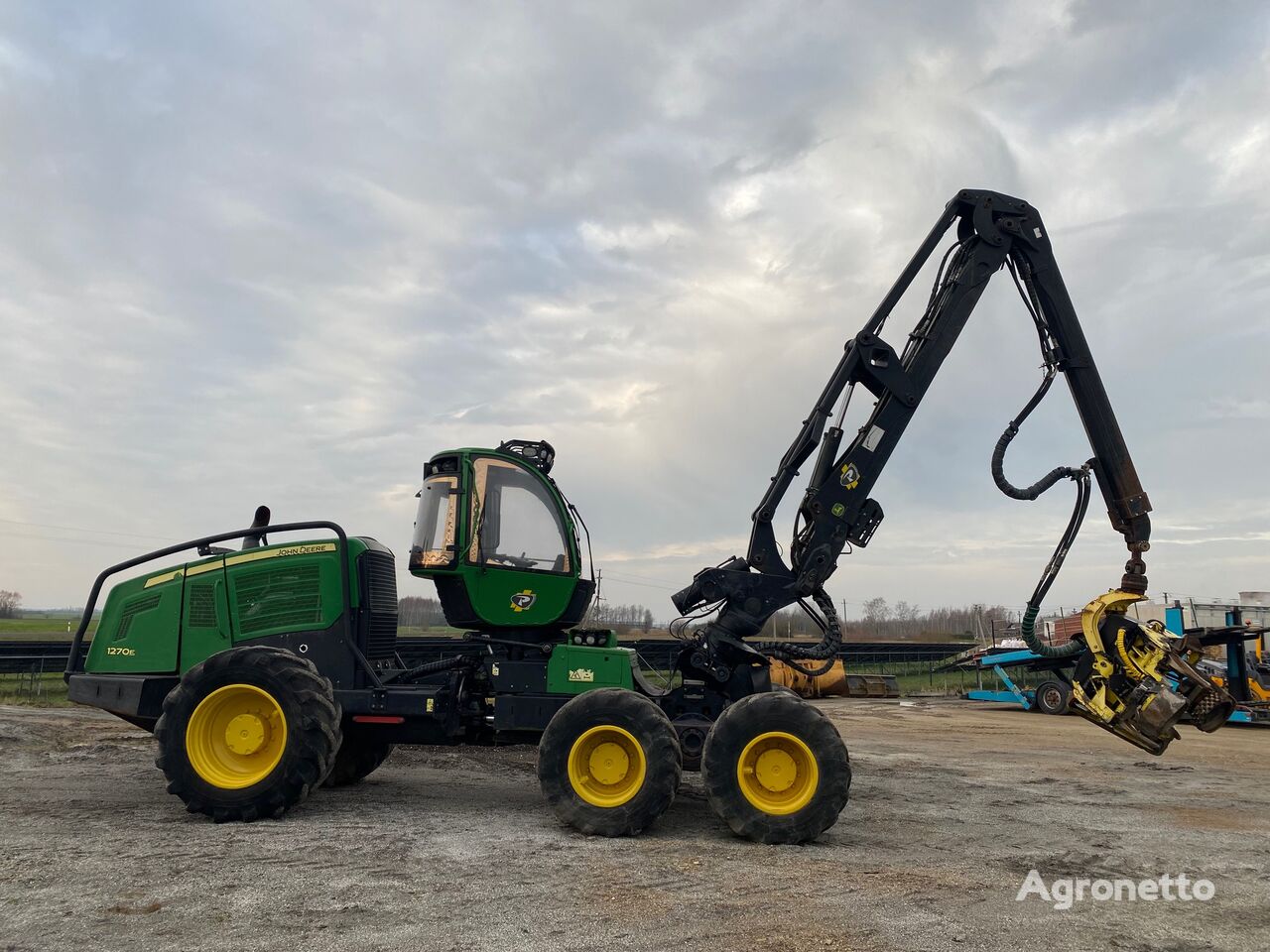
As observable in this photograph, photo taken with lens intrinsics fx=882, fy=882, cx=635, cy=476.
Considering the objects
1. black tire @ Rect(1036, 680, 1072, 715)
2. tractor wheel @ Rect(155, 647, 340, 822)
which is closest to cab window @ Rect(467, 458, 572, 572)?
tractor wheel @ Rect(155, 647, 340, 822)

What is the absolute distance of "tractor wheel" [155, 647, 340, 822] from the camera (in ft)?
22.9

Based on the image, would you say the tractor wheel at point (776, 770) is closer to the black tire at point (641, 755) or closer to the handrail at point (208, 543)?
the black tire at point (641, 755)

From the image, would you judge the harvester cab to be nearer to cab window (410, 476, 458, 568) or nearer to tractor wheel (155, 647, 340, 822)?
cab window (410, 476, 458, 568)

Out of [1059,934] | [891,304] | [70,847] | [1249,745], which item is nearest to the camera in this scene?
[1059,934]

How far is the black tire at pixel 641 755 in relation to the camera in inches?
266

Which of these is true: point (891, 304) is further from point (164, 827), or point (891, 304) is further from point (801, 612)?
point (164, 827)

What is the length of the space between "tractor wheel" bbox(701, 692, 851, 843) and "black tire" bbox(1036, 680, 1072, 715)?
15.4 metres

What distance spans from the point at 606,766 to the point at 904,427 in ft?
13.7

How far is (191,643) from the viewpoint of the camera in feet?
26.0

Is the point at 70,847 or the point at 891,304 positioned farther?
the point at 891,304

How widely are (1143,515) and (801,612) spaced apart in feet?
11.2

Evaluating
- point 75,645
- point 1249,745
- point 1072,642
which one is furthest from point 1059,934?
point 1249,745

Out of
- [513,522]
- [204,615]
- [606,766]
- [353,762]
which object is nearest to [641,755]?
[606,766]

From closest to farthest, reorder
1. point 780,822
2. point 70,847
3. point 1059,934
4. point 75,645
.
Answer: point 1059,934 → point 70,847 → point 780,822 → point 75,645
